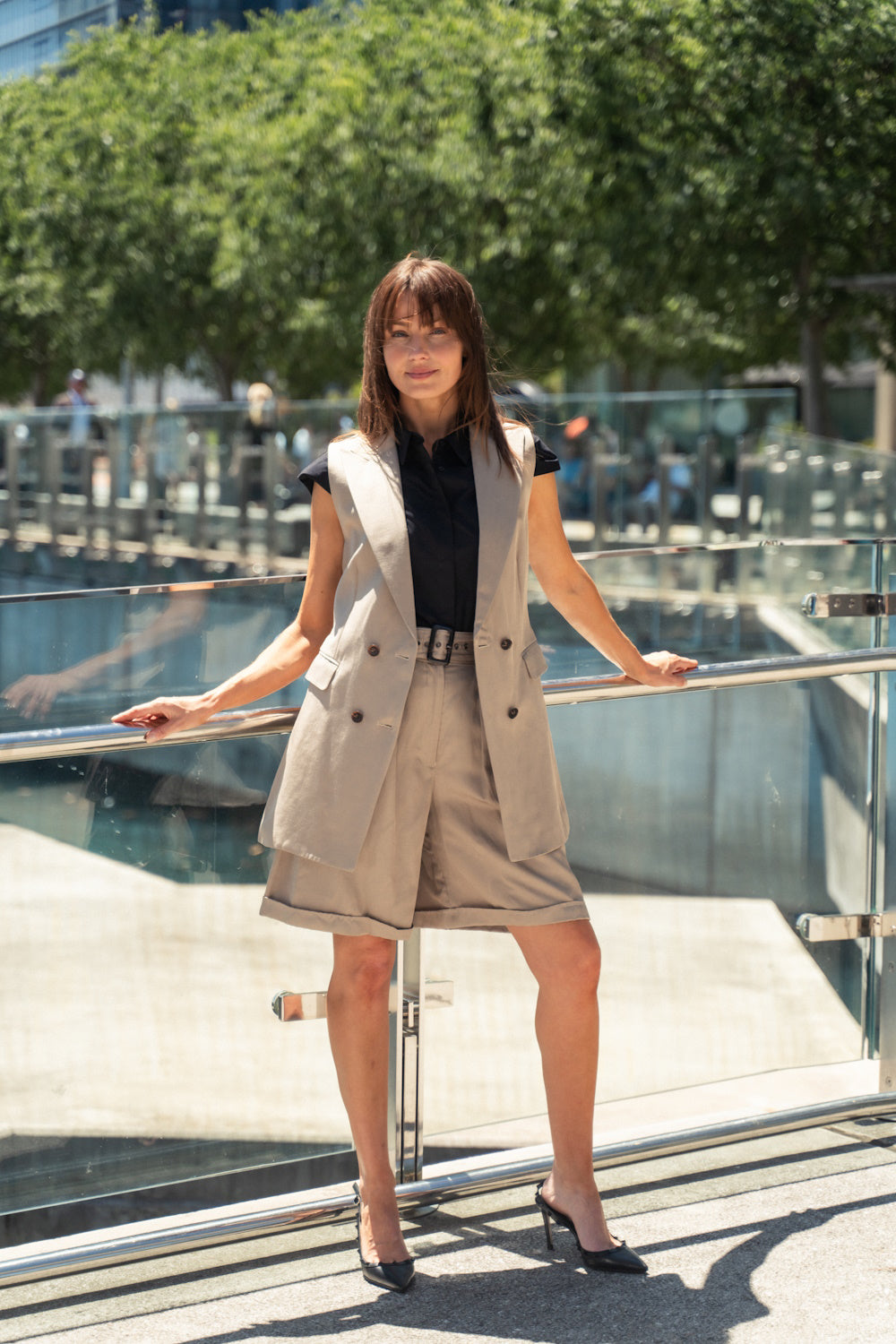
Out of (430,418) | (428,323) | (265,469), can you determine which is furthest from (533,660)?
(265,469)

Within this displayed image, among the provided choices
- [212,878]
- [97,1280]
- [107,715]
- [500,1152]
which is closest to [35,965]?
[212,878]

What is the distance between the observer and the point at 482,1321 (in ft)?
9.04

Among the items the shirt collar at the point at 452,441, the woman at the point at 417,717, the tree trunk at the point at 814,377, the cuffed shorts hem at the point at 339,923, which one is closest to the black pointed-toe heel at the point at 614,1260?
the woman at the point at 417,717

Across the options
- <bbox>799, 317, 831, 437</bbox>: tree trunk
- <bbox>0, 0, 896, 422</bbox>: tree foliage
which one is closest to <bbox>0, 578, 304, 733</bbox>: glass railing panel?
<bbox>0, 0, 896, 422</bbox>: tree foliage

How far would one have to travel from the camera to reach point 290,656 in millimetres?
2889

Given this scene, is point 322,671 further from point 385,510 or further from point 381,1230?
point 381,1230

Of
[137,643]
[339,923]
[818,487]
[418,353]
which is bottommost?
[339,923]

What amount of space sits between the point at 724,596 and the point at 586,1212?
Result: 26.8ft

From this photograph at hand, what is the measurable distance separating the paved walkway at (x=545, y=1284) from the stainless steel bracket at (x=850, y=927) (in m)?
0.64

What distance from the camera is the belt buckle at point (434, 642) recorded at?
2.77 metres

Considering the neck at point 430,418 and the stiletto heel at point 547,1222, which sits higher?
the neck at point 430,418

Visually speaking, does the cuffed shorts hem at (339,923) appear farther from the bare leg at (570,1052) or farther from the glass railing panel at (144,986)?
the glass railing panel at (144,986)

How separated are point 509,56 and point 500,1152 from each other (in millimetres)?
16525

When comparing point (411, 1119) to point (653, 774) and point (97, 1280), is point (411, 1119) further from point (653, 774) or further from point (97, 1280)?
point (653, 774)
